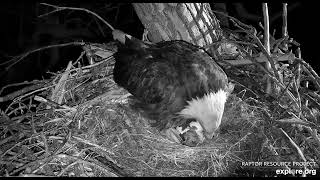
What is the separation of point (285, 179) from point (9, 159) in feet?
5.41

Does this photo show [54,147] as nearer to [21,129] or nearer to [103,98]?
[21,129]

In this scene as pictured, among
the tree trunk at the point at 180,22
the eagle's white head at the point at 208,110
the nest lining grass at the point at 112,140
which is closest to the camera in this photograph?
the nest lining grass at the point at 112,140

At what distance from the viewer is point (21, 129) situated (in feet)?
7.38

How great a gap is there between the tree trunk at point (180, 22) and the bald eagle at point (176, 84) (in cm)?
14

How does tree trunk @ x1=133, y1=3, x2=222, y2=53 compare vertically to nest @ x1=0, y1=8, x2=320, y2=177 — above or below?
above

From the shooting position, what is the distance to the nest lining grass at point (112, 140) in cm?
209

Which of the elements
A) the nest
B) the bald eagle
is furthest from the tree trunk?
the nest

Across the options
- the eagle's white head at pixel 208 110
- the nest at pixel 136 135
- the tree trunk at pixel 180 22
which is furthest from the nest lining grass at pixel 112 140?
the tree trunk at pixel 180 22

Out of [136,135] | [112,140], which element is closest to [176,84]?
[136,135]

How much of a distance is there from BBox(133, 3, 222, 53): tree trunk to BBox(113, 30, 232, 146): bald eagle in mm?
137

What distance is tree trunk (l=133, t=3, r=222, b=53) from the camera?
8.60 ft

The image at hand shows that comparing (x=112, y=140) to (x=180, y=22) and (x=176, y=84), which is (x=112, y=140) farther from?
(x=180, y=22)

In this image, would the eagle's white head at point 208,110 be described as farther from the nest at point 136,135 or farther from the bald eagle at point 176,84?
the nest at point 136,135

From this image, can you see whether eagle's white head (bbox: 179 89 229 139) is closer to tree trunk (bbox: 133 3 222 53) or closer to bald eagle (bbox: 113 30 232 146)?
bald eagle (bbox: 113 30 232 146)
